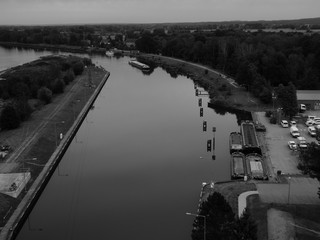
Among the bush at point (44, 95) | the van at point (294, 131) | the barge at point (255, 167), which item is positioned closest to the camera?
the barge at point (255, 167)

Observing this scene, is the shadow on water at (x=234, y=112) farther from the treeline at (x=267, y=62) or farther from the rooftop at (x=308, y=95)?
the rooftop at (x=308, y=95)

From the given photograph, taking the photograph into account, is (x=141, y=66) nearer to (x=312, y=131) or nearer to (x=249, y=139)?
(x=249, y=139)

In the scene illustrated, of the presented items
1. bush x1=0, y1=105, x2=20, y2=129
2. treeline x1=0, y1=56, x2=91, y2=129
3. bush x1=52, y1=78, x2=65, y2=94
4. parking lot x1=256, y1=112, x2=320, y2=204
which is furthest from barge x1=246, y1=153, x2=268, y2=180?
bush x1=52, y1=78, x2=65, y2=94

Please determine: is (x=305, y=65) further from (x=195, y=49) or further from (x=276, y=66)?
(x=195, y=49)

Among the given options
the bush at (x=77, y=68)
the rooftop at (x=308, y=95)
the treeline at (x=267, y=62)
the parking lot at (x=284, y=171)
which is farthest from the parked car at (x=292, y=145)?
the bush at (x=77, y=68)

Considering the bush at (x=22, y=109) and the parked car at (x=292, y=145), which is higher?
the bush at (x=22, y=109)

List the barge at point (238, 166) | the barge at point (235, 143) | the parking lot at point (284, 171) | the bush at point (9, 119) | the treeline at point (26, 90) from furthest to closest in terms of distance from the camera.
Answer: the treeline at point (26, 90), the bush at point (9, 119), the barge at point (235, 143), the barge at point (238, 166), the parking lot at point (284, 171)

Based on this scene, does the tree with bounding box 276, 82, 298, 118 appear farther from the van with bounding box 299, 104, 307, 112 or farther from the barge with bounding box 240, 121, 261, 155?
the barge with bounding box 240, 121, 261, 155
